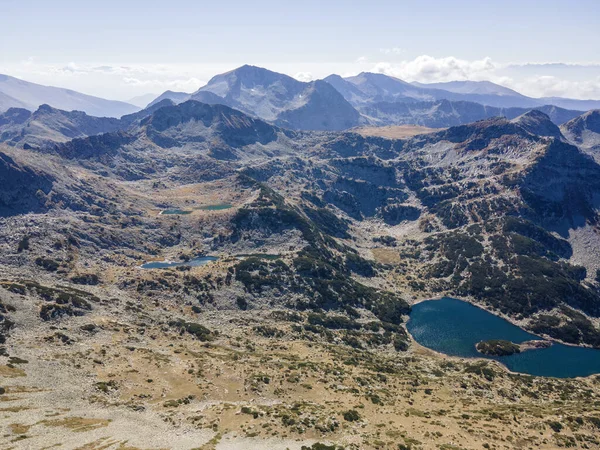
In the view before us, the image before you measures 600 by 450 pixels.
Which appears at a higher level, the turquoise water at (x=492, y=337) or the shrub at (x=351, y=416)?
the shrub at (x=351, y=416)

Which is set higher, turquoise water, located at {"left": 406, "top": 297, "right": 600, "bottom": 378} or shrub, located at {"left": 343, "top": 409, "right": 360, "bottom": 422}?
shrub, located at {"left": 343, "top": 409, "right": 360, "bottom": 422}

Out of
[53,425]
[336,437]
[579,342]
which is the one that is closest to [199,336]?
[53,425]

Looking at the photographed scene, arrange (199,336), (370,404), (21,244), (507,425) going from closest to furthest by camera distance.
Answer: (507,425) → (370,404) → (199,336) → (21,244)

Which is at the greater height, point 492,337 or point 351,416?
point 351,416

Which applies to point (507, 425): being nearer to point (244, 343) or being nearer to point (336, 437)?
point (336, 437)

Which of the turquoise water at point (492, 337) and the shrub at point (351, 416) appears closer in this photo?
the shrub at point (351, 416)

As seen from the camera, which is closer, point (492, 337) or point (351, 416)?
point (351, 416)

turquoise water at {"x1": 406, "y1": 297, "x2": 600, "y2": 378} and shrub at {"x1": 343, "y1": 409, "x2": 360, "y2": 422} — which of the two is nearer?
shrub at {"x1": 343, "y1": 409, "x2": 360, "y2": 422}

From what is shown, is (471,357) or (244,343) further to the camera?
(471,357)
